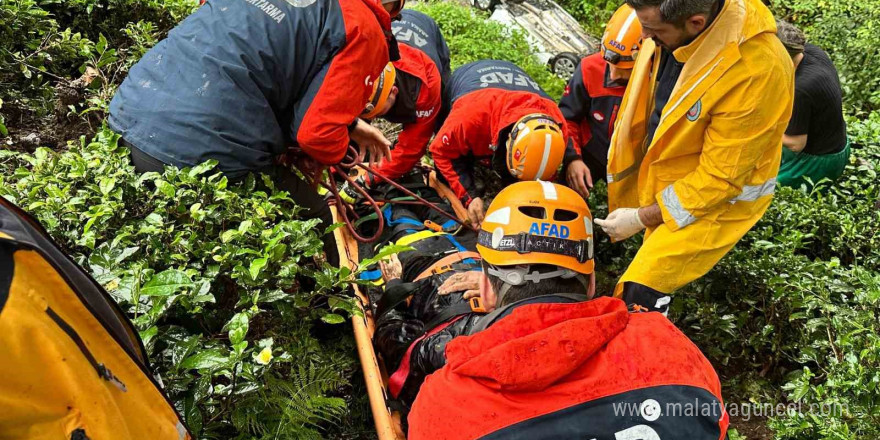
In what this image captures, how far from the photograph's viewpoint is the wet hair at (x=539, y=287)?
2326 mm

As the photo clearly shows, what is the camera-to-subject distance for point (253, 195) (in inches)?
108

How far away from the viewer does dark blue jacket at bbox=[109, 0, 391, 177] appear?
265 cm

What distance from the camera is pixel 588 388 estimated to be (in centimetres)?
168

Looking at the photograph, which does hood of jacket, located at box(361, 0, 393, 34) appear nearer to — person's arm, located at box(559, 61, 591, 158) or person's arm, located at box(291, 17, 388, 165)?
person's arm, located at box(291, 17, 388, 165)

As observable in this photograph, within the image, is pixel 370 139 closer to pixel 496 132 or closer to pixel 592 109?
pixel 496 132

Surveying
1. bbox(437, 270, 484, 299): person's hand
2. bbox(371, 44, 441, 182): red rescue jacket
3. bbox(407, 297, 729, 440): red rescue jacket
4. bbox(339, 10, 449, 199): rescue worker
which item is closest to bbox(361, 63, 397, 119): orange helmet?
bbox(339, 10, 449, 199): rescue worker

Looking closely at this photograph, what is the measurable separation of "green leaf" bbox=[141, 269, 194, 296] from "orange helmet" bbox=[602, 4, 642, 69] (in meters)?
3.18

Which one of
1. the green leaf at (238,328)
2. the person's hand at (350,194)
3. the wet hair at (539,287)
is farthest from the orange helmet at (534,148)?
the green leaf at (238,328)

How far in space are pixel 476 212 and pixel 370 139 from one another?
3.47 ft

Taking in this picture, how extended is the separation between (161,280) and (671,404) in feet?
5.52

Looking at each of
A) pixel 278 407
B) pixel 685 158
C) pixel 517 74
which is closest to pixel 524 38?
pixel 517 74

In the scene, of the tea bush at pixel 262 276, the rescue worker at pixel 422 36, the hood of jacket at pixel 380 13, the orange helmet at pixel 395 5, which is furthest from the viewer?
the rescue worker at pixel 422 36

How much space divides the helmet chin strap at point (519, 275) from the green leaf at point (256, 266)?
37.1 inches

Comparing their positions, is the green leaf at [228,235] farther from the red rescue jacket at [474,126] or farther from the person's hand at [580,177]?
the person's hand at [580,177]
